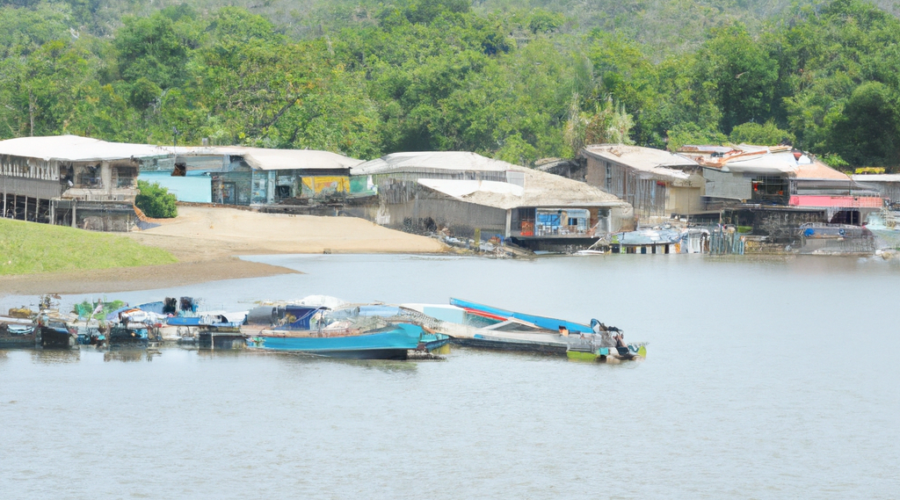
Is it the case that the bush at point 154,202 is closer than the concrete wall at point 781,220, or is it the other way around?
the bush at point 154,202

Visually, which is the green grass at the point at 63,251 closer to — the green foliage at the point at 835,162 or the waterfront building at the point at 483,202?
the waterfront building at the point at 483,202

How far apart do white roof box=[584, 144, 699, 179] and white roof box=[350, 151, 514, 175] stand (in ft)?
22.1

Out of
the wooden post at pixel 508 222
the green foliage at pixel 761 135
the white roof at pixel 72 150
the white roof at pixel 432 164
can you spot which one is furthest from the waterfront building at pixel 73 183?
the green foliage at pixel 761 135

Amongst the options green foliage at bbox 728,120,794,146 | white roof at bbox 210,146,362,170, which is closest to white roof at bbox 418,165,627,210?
white roof at bbox 210,146,362,170

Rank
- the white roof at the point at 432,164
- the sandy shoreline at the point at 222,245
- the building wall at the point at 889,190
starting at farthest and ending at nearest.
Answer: the building wall at the point at 889,190
the white roof at the point at 432,164
the sandy shoreline at the point at 222,245

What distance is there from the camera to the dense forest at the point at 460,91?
71.3m

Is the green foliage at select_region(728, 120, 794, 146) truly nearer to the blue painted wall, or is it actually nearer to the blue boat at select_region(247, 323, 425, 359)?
the blue painted wall

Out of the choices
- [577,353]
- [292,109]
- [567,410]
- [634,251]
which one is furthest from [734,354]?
[292,109]

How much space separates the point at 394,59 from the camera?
303 ft

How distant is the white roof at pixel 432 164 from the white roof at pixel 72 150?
1109cm

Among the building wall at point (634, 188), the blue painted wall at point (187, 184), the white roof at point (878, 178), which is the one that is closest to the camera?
the blue painted wall at point (187, 184)

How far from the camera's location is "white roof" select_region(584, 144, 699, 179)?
6256 cm

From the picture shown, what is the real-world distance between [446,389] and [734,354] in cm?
1006

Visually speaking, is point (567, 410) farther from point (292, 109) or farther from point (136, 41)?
point (136, 41)
